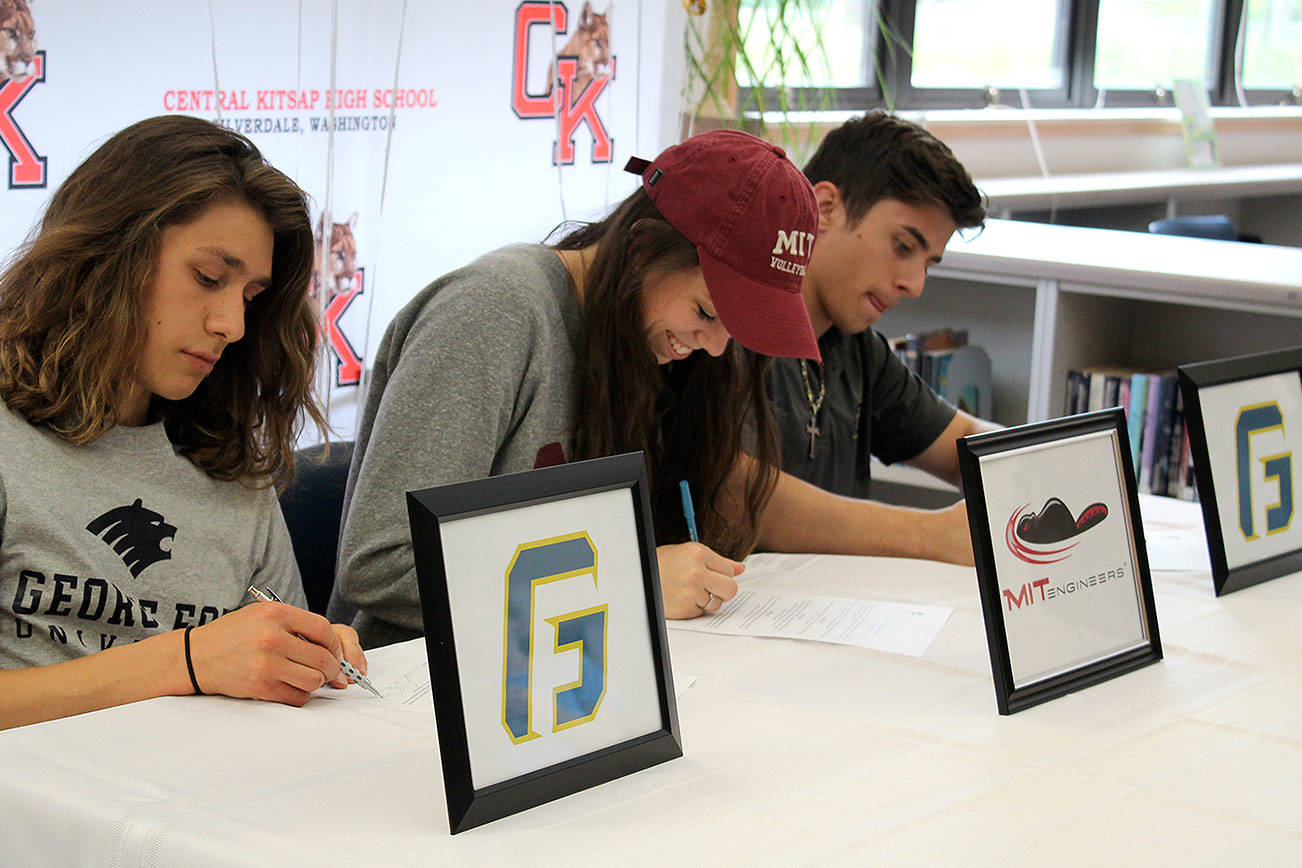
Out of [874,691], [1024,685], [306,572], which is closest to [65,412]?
[306,572]

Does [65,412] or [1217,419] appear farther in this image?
[1217,419]

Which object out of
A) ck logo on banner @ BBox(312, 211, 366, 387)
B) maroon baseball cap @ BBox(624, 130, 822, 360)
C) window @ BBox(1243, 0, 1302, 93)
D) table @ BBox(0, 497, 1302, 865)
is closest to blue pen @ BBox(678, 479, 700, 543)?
maroon baseball cap @ BBox(624, 130, 822, 360)

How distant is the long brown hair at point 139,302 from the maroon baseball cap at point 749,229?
425 mm

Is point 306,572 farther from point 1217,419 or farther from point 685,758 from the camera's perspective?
point 1217,419

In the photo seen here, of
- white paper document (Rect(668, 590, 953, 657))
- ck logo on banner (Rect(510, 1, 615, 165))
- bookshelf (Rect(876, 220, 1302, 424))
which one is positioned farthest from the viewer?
ck logo on banner (Rect(510, 1, 615, 165))

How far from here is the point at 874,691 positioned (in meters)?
1.17

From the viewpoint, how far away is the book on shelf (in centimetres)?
250

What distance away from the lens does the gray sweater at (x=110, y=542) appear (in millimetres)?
1194

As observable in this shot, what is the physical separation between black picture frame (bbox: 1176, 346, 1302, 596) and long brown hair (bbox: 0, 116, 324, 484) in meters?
1.00

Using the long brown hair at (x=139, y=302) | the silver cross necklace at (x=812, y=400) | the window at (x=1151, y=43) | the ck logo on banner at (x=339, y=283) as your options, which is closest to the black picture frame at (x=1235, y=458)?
the silver cross necklace at (x=812, y=400)

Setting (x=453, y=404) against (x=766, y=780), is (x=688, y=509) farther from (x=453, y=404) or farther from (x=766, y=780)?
(x=766, y=780)

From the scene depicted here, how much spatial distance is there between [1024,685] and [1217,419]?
54cm

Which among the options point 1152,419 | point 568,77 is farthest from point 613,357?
point 1152,419

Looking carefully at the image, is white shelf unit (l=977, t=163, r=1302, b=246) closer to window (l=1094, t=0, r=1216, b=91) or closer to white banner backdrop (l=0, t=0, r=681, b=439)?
window (l=1094, t=0, r=1216, b=91)
